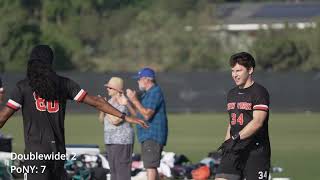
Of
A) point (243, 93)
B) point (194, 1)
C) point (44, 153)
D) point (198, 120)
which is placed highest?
point (194, 1)

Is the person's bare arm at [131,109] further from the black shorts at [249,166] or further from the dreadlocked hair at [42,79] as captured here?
the dreadlocked hair at [42,79]

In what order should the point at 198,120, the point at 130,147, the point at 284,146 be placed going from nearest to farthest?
the point at 130,147, the point at 284,146, the point at 198,120

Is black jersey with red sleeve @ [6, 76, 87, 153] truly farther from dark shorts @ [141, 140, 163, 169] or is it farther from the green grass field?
the green grass field

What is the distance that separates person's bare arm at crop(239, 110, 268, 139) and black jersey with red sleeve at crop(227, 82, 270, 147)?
56 millimetres

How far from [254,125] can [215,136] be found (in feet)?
63.7

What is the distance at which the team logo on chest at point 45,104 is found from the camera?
31.8 feet

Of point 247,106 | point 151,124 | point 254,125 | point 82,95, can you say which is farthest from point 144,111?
point 82,95

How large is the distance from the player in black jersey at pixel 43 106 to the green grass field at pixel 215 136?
899 cm

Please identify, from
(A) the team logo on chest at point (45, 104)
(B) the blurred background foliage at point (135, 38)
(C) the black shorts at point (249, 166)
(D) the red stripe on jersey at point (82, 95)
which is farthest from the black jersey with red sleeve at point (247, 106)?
(B) the blurred background foliage at point (135, 38)

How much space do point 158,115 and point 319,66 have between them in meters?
45.1

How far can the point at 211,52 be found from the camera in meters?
68.3

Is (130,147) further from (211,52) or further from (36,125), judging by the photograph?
(211,52)

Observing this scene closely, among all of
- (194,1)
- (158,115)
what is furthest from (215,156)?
(194,1)

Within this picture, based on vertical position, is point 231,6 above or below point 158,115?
above
